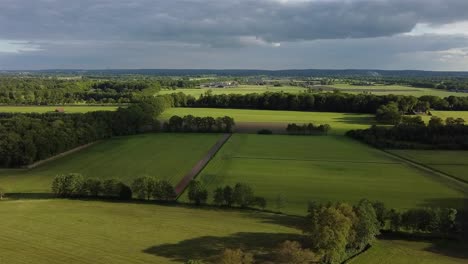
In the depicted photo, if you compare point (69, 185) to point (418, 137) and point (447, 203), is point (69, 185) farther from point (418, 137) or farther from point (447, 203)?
point (418, 137)

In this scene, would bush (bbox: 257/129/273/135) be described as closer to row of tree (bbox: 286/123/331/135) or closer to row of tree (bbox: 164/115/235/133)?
row of tree (bbox: 286/123/331/135)

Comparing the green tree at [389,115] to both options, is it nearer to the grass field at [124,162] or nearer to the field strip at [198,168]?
the field strip at [198,168]

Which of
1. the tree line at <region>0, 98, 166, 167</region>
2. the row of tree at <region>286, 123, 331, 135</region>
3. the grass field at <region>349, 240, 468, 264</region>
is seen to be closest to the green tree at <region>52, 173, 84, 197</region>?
the tree line at <region>0, 98, 166, 167</region>

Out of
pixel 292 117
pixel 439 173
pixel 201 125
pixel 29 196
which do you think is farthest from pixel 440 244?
pixel 292 117

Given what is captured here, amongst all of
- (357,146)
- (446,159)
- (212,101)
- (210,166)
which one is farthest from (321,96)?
(210,166)

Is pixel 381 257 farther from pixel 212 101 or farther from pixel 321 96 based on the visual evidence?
pixel 212 101

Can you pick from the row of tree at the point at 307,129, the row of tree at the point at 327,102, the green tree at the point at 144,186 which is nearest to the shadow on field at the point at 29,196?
the green tree at the point at 144,186
